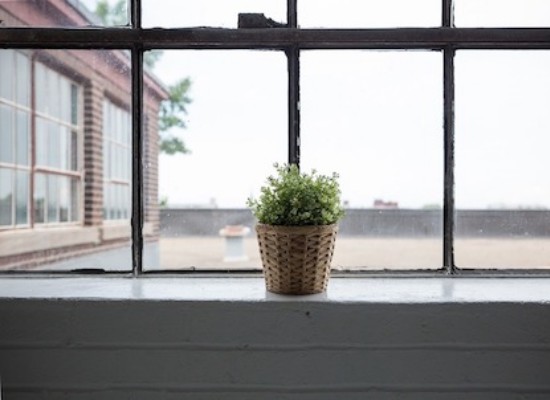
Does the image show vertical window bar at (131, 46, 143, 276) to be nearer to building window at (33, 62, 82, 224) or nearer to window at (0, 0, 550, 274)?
window at (0, 0, 550, 274)

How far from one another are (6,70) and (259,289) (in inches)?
46.4

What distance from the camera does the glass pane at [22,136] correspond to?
5.82 ft

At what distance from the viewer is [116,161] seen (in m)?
1.77

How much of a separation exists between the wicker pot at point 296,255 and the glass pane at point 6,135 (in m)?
0.97

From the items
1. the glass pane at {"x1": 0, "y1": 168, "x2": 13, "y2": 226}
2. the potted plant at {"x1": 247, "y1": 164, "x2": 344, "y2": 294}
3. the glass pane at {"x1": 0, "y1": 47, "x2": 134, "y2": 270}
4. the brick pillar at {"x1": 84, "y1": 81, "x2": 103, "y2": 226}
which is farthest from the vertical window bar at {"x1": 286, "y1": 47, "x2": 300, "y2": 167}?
the glass pane at {"x1": 0, "y1": 168, "x2": 13, "y2": 226}

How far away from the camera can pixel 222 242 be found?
1762 mm

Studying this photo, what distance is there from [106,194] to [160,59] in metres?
0.52

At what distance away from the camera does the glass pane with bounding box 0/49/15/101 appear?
1.73 m

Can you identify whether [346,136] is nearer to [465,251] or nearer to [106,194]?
[465,251]

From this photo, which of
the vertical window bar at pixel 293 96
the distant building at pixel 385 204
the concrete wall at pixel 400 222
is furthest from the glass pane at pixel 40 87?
the distant building at pixel 385 204

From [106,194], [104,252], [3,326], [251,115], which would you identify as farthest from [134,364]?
[251,115]

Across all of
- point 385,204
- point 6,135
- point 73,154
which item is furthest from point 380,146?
point 6,135

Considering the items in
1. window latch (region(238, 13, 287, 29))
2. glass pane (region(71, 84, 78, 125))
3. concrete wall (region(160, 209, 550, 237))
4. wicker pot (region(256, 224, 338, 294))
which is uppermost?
window latch (region(238, 13, 287, 29))

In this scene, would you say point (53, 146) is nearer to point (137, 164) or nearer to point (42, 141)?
point (42, 141)
